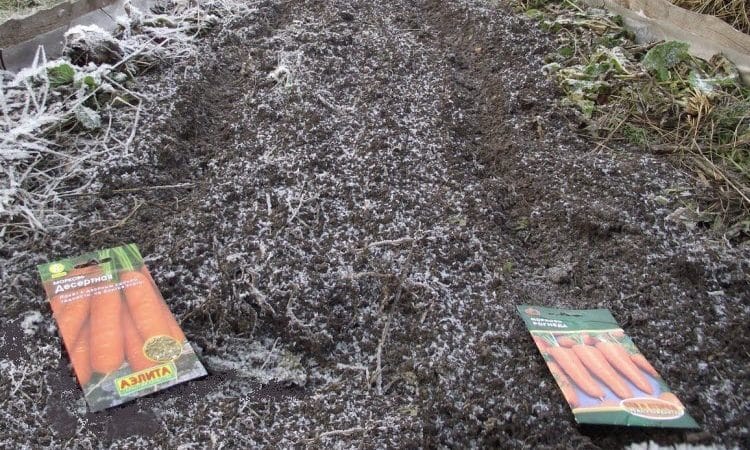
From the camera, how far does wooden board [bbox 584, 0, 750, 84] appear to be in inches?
83.7

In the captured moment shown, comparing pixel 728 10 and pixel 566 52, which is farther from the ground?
pixel 728 10

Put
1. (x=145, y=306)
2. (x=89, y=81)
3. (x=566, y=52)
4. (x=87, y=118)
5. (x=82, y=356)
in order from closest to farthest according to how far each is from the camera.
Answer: (x=82, y=356) → (x=145, y=306) → (x=87, y=118) → (x=89, y=81) → (x=566, y=52)

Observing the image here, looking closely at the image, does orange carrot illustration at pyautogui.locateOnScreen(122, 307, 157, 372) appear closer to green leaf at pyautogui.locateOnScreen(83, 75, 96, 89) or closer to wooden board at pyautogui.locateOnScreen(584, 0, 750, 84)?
green leaf at pyautogui.locateOnScreen(83, 75, 96, 89)

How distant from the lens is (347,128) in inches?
80.7

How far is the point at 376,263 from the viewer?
1571 mm

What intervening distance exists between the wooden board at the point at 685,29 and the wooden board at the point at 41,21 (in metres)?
2.31

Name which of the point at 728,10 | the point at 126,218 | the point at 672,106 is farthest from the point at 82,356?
the point at 728,10

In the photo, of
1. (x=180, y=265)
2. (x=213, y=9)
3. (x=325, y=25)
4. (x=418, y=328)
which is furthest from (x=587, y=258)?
(x=213, y=9)

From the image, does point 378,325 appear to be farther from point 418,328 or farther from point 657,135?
point 657,135

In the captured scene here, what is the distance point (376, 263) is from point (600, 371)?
2.05ft

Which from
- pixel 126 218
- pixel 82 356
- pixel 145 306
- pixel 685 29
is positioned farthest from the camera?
pixel 685 29

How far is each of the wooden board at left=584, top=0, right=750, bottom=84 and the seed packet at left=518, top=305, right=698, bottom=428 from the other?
1.32 metres

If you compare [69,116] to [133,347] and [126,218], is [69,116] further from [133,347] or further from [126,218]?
[133,347]

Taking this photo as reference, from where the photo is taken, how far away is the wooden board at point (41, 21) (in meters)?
2.05
